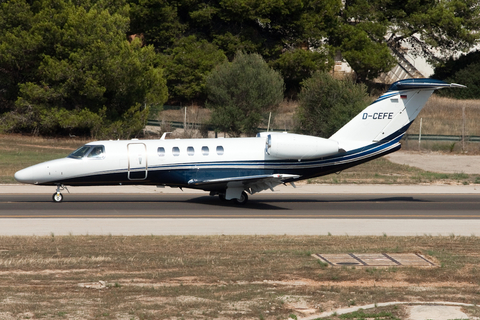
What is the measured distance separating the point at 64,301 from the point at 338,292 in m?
4.69

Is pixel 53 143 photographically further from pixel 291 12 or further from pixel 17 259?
pixel 17 259

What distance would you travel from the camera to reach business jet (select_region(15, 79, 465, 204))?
22.1m

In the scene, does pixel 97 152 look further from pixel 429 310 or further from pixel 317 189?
pixel 429 310

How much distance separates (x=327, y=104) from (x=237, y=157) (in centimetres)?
2225

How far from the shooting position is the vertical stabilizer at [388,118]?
2352 cm

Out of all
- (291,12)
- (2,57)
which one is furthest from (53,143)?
(291,12)

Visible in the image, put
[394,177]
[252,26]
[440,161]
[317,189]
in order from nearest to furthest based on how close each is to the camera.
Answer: [317,189], [394,177], [440,161], [252,26]

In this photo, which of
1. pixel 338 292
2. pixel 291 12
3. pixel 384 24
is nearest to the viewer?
pixel 338 292

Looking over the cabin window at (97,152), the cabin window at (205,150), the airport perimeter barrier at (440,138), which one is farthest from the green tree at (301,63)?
the cabin window at (97,152)

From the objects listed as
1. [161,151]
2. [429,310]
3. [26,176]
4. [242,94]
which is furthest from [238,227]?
[242,94]

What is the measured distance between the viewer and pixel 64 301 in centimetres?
1001

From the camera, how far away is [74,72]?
46219 millimetres

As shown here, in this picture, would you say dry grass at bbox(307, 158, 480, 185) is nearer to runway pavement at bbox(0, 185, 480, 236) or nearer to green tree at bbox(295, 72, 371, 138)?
runway pavement at bbox(0, 185, 480, 236)

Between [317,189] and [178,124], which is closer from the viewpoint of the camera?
[317,189]
